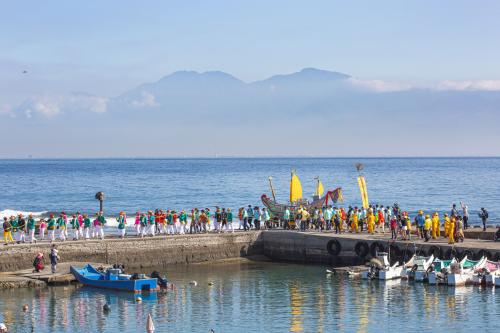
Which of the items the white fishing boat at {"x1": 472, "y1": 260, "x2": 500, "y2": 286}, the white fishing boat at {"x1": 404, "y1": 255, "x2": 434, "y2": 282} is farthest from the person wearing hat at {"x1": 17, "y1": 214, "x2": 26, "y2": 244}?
the white fishing boat at {"x1": 472, "y1": 260, "x2": 500, "y2": 286}

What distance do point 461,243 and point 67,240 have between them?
21626mm

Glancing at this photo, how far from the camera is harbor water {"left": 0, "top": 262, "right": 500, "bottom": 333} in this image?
3309 cm

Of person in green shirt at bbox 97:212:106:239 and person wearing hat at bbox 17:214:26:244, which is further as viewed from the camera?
person in green shirt at bbox 97:212:106:239

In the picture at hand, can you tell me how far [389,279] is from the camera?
4250 centimetres

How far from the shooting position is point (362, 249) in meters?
48.1

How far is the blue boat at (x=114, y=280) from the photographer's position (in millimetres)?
40312

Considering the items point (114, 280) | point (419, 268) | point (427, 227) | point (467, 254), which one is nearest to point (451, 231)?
point (427, 227)

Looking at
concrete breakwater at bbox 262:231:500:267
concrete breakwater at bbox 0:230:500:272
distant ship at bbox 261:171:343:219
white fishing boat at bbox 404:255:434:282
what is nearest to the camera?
white fishing boat at bbox 404:255:434:282

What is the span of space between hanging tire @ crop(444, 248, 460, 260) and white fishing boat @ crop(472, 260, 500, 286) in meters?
3.02

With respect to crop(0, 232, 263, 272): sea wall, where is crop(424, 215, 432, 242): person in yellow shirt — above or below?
above

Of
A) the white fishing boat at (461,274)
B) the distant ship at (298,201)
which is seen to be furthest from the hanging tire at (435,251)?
the distant ship at (298,201)

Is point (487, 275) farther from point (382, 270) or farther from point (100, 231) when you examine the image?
point (100, 231)

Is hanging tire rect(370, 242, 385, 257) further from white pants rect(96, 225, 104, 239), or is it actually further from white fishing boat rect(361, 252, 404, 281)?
white pants rect(96, 225, 104, 239)

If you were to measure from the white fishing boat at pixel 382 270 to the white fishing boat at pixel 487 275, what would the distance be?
4027 mm
